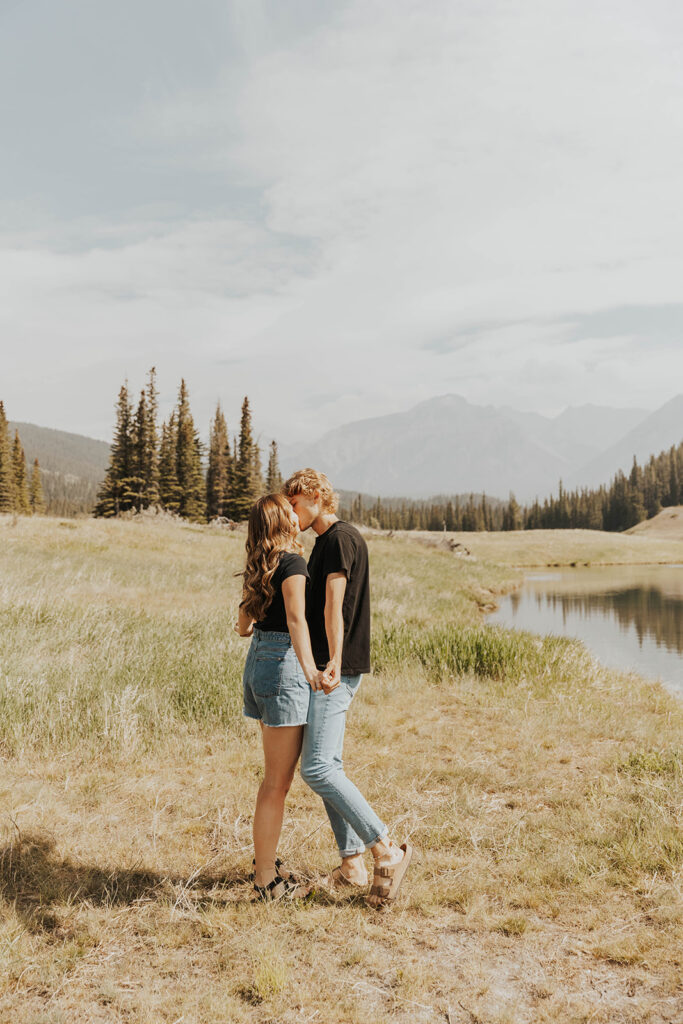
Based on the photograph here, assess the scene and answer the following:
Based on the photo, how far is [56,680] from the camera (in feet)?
25.4

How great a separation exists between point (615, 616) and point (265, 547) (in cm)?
2475

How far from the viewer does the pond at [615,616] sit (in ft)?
55.8

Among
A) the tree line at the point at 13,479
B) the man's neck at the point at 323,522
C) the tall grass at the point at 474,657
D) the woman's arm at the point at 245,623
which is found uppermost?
the tree line at the point at 13,479

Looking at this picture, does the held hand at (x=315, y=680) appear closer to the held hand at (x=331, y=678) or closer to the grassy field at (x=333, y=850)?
the held hand at (x=331, y=678)

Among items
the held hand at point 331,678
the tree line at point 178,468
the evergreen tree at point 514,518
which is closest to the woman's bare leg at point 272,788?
the held hand at point 331,678

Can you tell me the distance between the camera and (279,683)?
3902mm

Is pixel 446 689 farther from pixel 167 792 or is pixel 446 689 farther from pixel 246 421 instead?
pixel 246 421

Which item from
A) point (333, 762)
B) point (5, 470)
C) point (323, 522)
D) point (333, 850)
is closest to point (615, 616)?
point (333, 850)

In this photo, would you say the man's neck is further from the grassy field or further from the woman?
the grassy field

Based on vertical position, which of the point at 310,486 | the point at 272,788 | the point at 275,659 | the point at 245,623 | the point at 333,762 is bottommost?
the point at 272,788

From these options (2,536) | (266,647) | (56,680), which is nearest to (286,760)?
(266,647)

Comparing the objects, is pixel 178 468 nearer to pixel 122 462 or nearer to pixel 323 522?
pixel 122 462

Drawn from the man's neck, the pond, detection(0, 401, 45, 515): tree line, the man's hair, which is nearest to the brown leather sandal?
the man's neck

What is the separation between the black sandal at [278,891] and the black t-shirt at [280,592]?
1.66 m
